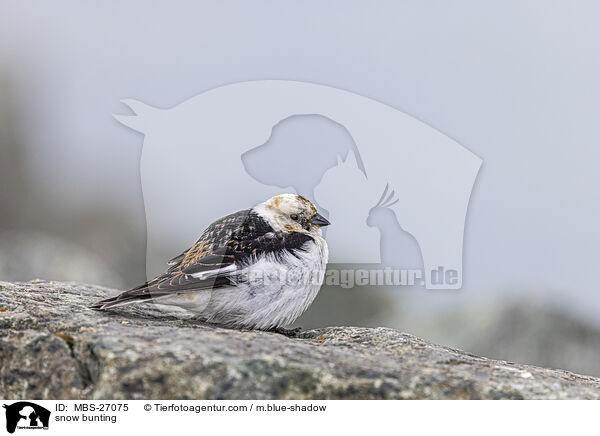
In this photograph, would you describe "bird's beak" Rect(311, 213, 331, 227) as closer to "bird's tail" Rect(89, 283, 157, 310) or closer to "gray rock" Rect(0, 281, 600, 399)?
"gray rock" Rect(0, 281, 600, 399)

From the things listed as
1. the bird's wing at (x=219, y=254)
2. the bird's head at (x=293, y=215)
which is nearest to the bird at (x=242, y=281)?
the bird's wing at (x=219, y=254)

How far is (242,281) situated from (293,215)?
1.19m

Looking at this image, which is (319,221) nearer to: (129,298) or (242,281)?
(242,281)

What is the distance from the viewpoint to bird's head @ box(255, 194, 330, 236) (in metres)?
6.47

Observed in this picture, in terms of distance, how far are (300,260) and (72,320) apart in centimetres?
221

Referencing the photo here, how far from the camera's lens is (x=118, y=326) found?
4.67 m

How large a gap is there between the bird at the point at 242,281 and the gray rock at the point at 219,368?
0.58 meters

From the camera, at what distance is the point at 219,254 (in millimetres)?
5754

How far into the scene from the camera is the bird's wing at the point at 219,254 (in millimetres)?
5363

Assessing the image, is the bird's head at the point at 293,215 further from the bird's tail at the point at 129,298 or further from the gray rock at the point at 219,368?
the gray rock at the point at 219,368

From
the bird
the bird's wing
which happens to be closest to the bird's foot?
the bird
